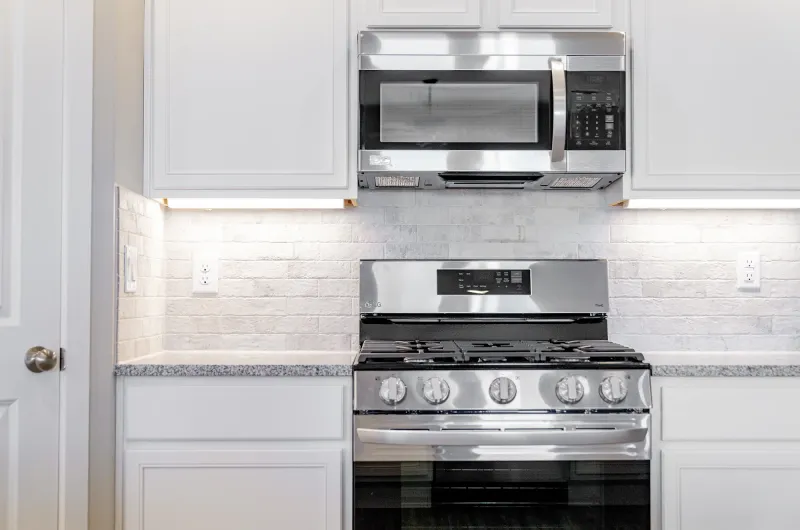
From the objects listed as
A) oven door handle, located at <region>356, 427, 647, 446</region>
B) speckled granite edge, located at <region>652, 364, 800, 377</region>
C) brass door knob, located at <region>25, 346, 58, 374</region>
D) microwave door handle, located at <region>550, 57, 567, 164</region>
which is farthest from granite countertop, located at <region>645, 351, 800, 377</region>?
brass door knob, located at <region>25, 346, 58, 374</region>

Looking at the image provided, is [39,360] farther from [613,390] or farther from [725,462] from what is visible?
[725,462]

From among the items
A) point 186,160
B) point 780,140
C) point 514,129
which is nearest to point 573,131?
point 514,129

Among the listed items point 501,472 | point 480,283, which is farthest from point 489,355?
point 480,283

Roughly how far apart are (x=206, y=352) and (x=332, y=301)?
48 cm

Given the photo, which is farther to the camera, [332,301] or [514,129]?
[332,301]

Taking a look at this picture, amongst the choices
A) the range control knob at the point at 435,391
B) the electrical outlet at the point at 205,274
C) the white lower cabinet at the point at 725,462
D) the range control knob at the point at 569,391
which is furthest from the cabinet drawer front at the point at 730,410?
the electrical outlet at the point at 205,274

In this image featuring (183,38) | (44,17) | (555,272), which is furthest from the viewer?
(555,272)

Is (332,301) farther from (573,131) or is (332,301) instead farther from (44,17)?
(44,17)

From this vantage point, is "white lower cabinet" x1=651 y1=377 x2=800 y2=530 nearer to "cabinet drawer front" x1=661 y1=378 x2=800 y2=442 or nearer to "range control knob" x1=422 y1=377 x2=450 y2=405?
"cabinet drawer front" x1=661 y1=378 x2=800 y2=442

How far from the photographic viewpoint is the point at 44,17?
177cm

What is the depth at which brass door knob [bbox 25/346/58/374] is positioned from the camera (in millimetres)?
1729

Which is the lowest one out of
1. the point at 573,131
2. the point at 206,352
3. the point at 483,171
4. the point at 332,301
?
the point at 206,352

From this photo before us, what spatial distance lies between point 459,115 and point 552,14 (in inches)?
17.6

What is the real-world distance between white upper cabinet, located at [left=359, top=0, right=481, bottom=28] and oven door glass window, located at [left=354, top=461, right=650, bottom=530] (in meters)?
1.35
